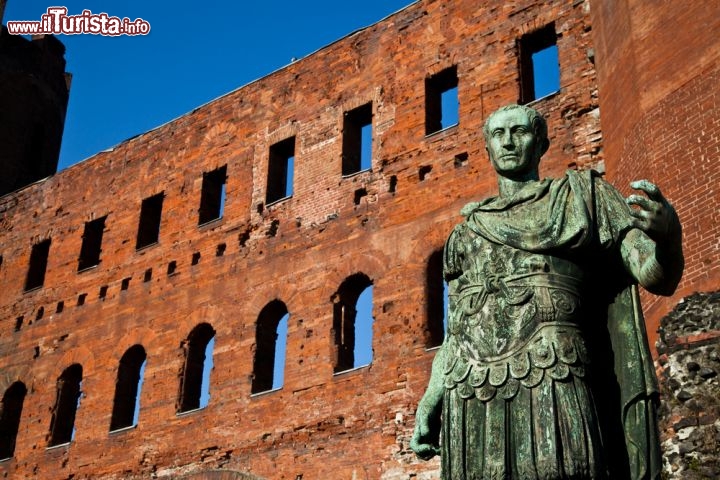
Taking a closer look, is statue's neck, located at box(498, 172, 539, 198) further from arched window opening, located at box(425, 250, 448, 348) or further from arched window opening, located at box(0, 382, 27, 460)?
arched window opening, located at box(0, 382, 27, 460)

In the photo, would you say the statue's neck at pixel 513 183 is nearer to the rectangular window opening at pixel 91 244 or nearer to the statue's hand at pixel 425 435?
the statue's hand at pixel 425 435

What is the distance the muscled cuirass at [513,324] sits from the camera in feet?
11.3

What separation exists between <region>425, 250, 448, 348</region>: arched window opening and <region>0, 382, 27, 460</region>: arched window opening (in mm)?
8612

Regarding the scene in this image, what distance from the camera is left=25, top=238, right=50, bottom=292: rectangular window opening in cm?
1920

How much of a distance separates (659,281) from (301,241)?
463 inches

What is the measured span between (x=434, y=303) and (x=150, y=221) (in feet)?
22.1

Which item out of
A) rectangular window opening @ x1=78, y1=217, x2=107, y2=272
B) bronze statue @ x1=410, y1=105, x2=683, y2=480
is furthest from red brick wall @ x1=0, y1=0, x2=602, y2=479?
bronze statue @ x1=410, y1=105, x2=683, y2=480

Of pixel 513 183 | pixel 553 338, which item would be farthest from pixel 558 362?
pixel 513 183

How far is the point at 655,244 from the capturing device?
3.43 meters

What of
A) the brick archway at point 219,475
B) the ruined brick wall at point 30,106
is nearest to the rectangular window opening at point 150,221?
the brick archway at point 219,475

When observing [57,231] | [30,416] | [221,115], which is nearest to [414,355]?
[221,115]

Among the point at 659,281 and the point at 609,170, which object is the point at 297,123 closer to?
the point at 609,170

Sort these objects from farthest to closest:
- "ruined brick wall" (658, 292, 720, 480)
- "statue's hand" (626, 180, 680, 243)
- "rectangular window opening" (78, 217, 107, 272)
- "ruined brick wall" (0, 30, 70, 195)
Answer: "ruined brick wall" (0, 30, 70, 195), "rectangular window opening" (78, 217, 107, 272), "ruined brick wall" (658, 292, 720, 480), "statue's hand" (626, 180, 680, 243)

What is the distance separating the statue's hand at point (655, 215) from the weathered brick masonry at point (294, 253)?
742 cm
